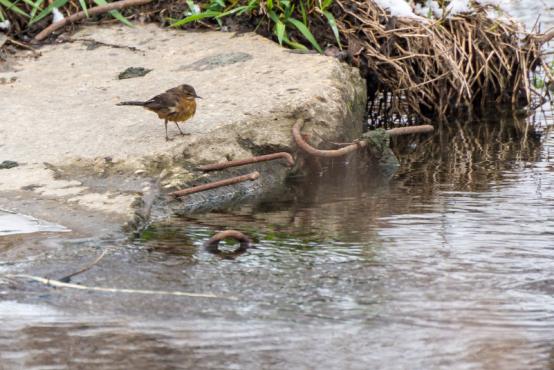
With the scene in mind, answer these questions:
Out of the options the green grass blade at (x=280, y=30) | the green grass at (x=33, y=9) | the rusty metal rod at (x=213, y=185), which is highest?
the green grass at (x=33, y=9)

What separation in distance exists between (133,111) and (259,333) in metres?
2.89

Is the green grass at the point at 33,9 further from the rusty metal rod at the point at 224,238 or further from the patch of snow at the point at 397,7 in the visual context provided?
the rusty metal rod at the point at 224,238

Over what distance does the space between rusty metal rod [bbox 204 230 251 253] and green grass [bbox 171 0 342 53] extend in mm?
2609

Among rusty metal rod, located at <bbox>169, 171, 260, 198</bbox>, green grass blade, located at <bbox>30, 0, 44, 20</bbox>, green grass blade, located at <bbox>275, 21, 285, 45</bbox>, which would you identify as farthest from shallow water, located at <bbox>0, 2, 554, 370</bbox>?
green grass blade, located at <bbox>30, 0, 44, 20</bbox>

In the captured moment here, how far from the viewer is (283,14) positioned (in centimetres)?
714

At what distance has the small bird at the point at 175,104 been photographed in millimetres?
5523

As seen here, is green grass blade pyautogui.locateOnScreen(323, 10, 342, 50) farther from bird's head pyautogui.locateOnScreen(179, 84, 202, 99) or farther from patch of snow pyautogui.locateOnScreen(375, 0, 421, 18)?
bird's head pyautogui.locateOnScreen(179, 84, 202, 99)

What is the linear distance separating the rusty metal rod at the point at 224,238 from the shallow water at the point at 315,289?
0.17 ft

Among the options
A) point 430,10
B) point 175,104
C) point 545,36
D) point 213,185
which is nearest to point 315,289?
point 213,185

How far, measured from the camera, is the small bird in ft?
18.1

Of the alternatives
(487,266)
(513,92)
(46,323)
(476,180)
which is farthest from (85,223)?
(513,92)

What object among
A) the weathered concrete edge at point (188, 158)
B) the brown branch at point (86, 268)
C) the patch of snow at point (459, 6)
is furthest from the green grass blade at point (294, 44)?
the brown branch at point (86, 268)

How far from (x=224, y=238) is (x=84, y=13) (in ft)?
10.9

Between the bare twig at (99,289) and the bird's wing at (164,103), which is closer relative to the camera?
the bare twig at (99,289)
